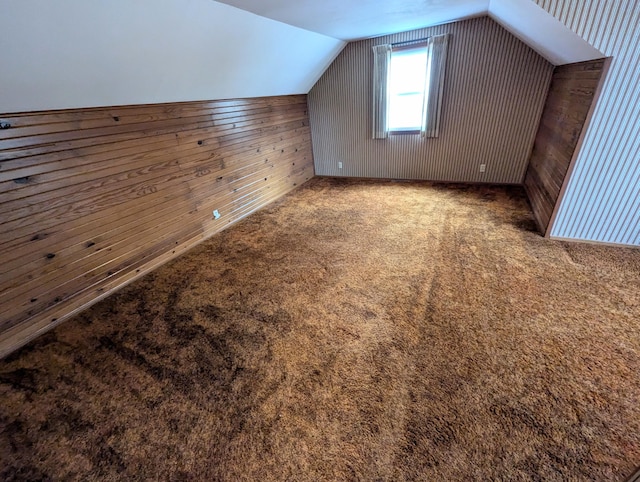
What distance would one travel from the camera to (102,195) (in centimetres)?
247

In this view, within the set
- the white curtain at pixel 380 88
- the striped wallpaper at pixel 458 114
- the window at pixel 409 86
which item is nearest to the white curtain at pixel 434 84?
the window at pixel 409 86

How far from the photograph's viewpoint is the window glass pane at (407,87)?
4.11 meters

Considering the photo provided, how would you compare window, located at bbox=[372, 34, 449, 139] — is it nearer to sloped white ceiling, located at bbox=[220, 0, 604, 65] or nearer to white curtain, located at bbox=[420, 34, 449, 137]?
white curtain, located at bbox=[420, 34, 449, 137]

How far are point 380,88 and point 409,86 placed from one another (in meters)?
0.43

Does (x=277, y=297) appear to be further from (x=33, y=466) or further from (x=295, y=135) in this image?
(x=295, y=135)

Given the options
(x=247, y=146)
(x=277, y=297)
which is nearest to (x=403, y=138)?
(x=247, y=146)

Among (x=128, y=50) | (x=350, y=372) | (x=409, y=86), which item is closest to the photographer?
(x=350, y=372)

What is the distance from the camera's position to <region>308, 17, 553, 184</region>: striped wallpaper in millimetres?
3668

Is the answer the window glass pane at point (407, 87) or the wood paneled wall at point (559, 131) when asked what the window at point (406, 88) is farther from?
the wood paneled wall at point (559, 131)

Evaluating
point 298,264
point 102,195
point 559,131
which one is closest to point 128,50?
point 102,195

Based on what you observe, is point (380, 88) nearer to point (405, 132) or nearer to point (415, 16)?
point (405, 132)

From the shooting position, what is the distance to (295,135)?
486 cm

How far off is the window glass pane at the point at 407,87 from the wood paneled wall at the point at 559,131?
161 centimetres

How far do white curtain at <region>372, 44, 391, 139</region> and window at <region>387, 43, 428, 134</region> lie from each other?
0.21ft
